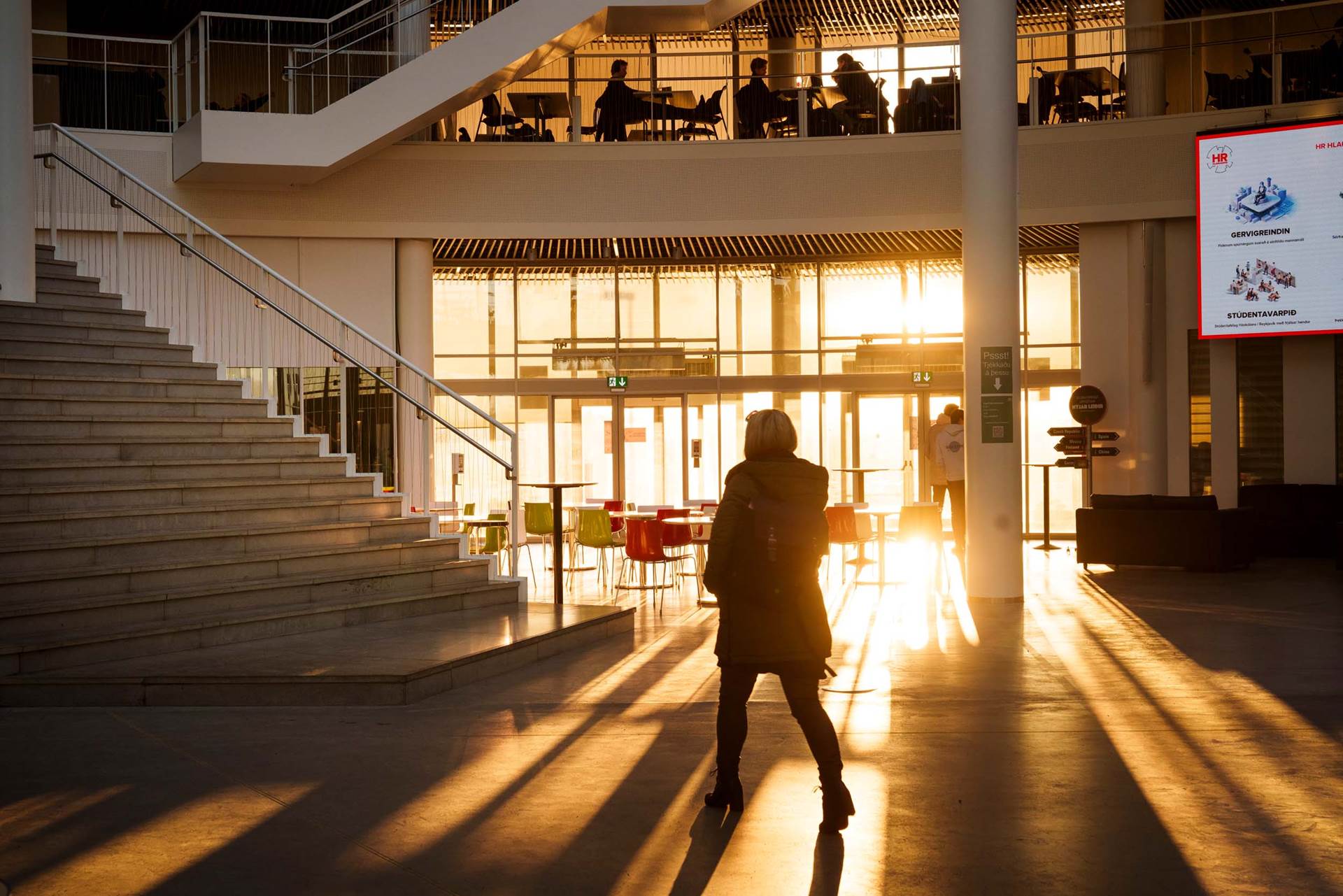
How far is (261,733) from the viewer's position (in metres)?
6.01

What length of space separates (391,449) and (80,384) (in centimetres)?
503

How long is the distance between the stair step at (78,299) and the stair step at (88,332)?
356 millimetres

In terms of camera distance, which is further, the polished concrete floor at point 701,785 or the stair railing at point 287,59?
the stair railing at point 287,59

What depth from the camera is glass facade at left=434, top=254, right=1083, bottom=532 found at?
18.4 m

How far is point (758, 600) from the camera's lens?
4500 millimetres

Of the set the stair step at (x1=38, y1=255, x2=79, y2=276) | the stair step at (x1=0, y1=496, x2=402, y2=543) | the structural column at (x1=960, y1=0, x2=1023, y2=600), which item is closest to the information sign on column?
the structural column at (x1=960, y1=0, x2=1023, y2=600)

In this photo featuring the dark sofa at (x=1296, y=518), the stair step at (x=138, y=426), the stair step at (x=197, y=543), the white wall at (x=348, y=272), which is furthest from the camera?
the white wall at (x=348, y=272)

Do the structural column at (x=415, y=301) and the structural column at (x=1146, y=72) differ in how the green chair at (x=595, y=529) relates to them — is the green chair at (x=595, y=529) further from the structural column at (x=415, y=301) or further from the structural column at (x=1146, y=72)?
the structural column at (x=1146, y=72)

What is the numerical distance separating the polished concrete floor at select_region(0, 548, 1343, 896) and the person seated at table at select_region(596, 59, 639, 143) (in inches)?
359

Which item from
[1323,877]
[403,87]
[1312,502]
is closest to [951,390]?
[1312,502]

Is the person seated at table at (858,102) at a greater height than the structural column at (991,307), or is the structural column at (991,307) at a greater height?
the person seated at table at (858,102)

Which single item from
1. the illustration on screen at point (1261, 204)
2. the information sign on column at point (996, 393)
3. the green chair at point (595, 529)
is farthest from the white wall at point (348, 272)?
the illustration on screen at point (1261, 204)

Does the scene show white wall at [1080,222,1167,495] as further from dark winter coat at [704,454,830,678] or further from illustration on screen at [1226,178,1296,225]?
dark winter coat at [704,454,830,678]

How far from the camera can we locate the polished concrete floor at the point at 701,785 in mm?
4031
